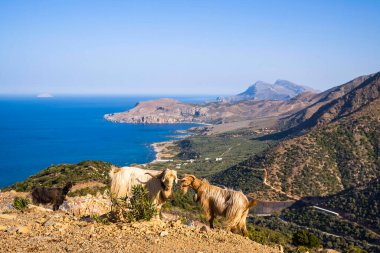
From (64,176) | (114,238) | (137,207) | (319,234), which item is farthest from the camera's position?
(319,234)

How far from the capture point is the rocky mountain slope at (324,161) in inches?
2317

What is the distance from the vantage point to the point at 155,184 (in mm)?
9438

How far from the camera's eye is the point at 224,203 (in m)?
9.18

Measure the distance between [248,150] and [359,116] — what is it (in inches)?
2221

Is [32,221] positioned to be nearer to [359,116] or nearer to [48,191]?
[48,191]

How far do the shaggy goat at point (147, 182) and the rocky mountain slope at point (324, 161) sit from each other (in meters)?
51.1

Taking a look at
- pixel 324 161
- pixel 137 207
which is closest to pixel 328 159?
pixel 324 161

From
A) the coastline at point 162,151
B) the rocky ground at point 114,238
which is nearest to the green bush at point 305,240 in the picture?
the rocky ground at point 114,238

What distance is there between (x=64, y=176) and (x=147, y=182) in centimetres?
2259

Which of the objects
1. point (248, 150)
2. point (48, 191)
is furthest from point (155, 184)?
point (248, 150)

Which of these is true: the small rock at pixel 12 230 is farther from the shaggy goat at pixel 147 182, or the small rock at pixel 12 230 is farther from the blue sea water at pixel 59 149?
the blue sea water at pixel 59 149

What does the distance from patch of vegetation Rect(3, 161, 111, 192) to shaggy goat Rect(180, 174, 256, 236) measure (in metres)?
14.5

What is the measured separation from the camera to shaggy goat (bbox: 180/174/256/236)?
9008 mm

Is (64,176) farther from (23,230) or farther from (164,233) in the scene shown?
(164,233)
